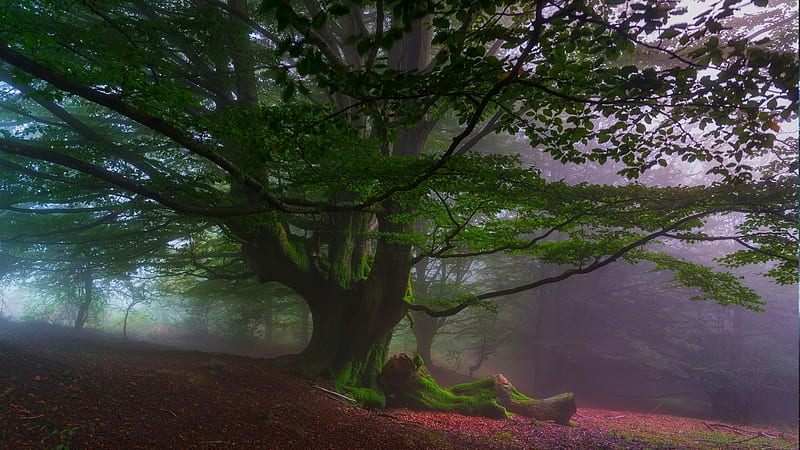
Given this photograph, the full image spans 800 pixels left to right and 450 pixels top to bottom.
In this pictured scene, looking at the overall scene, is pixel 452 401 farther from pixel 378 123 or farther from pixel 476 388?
pixel 378 123

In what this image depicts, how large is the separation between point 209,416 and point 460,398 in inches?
262

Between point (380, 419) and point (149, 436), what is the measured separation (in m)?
4.04

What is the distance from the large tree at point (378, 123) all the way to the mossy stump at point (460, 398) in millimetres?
724

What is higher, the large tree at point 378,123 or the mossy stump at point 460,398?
the large tree at point 378,123

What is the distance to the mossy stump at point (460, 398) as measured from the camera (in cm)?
966

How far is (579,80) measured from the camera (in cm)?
320

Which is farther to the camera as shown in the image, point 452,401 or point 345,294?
point 452,401

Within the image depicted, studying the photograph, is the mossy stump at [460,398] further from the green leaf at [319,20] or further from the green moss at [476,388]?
the green leaf at [319,20]

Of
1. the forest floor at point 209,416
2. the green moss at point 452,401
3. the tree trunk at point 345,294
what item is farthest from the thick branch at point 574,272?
the green moss at point 452,401

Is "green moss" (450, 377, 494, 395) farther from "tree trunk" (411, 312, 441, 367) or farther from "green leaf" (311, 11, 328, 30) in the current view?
"green leaf" (311, 11, 328, 30)

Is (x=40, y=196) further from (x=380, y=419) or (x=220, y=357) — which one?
(x=380, y=419)

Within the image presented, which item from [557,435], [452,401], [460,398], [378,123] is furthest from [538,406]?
[378,123]

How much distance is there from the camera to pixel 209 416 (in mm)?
5375

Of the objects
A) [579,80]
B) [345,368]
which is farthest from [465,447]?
[579,80]
